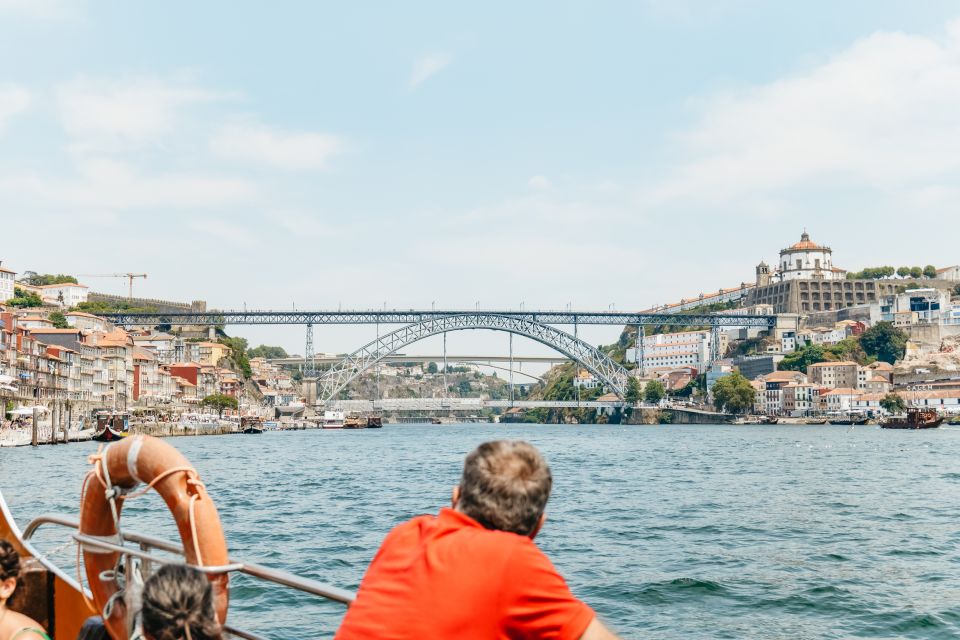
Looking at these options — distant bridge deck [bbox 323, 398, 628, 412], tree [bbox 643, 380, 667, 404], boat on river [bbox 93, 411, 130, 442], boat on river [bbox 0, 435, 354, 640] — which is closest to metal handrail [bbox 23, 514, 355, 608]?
boat on river [bbox 0, 435, 354, 640]

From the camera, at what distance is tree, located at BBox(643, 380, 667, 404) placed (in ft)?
274

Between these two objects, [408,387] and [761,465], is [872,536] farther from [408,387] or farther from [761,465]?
[408,387]

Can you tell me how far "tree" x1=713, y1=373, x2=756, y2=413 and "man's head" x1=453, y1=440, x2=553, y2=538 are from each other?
254ft

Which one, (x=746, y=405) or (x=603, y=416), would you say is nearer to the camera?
(x=746, y=405)

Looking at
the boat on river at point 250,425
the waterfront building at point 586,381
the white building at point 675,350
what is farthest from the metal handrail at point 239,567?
the waterfront building at point 586,381

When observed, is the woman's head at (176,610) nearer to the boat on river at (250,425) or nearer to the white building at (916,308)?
the boat on river at (250,425)

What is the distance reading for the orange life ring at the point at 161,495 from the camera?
2.39 m

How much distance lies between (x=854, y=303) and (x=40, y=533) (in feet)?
288

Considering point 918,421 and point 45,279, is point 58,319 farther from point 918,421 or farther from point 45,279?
point 918,421

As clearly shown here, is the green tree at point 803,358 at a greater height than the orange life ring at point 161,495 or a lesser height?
greater

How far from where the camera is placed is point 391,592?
1.71 meters

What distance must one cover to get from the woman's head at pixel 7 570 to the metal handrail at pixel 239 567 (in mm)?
261

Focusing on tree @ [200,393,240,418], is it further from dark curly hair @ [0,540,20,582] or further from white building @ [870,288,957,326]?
dark curly hair @ [0,540,20,582]

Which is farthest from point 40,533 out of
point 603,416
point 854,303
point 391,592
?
point 854,303
